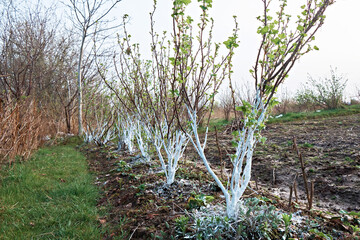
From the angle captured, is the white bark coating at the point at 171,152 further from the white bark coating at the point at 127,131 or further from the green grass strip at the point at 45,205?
the white bark coating at the point at 127,131

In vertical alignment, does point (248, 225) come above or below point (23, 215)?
above

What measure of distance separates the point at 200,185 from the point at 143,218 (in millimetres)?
1098

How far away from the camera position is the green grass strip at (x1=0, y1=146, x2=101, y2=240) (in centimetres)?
262

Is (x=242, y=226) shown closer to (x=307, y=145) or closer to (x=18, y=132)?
(x=307, y=145)

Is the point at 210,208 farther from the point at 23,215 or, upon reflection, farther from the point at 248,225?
the point at 23,215

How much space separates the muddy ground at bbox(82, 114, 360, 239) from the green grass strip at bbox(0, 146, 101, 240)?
24cm

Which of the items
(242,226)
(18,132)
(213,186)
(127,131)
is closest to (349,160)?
(213,186)

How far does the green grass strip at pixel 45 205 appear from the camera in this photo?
2.62 m

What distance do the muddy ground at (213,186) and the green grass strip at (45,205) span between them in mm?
235

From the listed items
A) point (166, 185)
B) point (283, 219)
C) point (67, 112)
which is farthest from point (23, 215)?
point (67, 112)

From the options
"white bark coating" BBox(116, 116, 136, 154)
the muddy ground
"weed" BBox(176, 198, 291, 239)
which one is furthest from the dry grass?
"weed" BBox(176, 198, 291, 239)

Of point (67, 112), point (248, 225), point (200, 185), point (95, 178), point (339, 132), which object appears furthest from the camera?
point (67, 112)

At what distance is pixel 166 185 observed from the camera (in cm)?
363

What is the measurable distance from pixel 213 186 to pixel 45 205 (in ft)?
7.90
